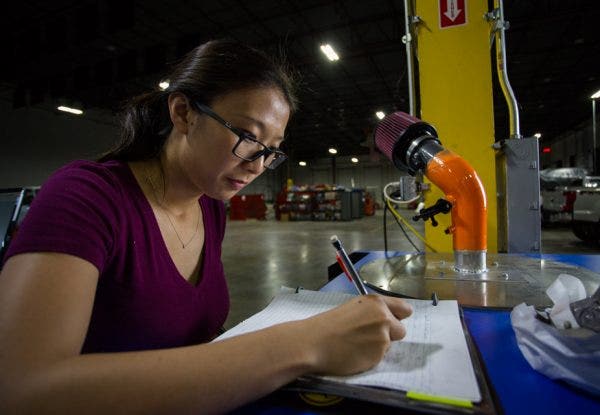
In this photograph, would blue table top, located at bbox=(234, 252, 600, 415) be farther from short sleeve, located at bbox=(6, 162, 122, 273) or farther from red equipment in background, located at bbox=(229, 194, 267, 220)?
red equipment in background, located at bbox=(229, 194, 267, 220)

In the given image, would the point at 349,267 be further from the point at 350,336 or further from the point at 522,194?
the point at 522,194

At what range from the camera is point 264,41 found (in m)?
7.50

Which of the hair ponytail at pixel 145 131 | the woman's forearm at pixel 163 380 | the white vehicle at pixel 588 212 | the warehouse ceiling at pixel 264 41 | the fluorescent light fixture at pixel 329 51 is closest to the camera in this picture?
the woman's forearm at pixel 163 380

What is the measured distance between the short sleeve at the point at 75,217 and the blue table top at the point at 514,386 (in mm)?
310

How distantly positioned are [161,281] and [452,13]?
148cm

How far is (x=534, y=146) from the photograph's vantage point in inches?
47.5

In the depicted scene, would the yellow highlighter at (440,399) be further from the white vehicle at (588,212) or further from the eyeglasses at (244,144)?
the white vehicle at (588,212)

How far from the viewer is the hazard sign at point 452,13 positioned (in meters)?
1.37

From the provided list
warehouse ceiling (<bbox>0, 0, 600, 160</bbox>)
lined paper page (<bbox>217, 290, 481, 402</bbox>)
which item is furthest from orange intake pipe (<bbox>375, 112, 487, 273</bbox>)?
warehouse ceiling (<bbox>0, 0, 600, 160</bbox>)

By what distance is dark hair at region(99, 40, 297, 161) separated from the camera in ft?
2.25

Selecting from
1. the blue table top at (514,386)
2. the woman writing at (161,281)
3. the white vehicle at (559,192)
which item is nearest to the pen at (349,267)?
the woman writing at (161,281)

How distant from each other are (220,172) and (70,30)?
6818mm

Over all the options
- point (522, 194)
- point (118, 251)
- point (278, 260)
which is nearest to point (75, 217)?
point (118, 251)

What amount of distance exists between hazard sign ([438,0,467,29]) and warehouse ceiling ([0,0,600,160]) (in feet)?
12.5
